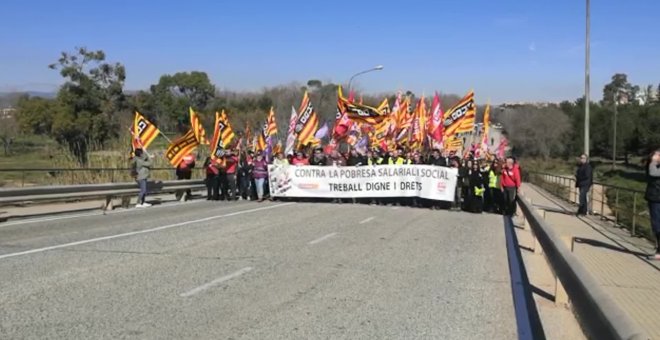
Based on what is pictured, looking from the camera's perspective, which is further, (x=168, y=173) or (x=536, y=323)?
(x=168, y=173)

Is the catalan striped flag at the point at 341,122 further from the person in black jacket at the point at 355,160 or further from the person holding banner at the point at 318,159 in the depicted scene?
the person in black jacket at the point at 355,160

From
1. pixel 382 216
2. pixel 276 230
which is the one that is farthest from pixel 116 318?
pixel 382 216

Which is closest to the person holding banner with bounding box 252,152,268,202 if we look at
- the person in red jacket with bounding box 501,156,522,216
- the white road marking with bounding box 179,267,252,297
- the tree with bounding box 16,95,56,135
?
the person in red jacket with bounding box 501,156,522,216

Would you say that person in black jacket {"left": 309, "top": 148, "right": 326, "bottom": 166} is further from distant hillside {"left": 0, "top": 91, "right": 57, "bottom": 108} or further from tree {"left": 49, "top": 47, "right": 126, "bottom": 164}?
distant hillside {"left": 0, "top": 91, "right": 57, "bottom": 108}

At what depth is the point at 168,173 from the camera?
1134 inches

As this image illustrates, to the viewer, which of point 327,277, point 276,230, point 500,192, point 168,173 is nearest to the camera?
point 327,277

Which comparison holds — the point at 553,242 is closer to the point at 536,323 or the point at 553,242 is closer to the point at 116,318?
the point at 536,323

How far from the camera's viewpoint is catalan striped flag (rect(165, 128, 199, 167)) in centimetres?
2352

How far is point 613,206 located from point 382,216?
28.5 ft

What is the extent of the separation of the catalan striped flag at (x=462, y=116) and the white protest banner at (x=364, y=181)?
205 inches

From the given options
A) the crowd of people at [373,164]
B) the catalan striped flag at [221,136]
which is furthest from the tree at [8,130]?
the crowd of people at [373,164]

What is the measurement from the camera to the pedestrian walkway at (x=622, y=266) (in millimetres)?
8062

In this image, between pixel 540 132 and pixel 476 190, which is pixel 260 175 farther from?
pixel 540 132

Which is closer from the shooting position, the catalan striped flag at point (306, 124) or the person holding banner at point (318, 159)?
the person holding banner at point (318, 159)
